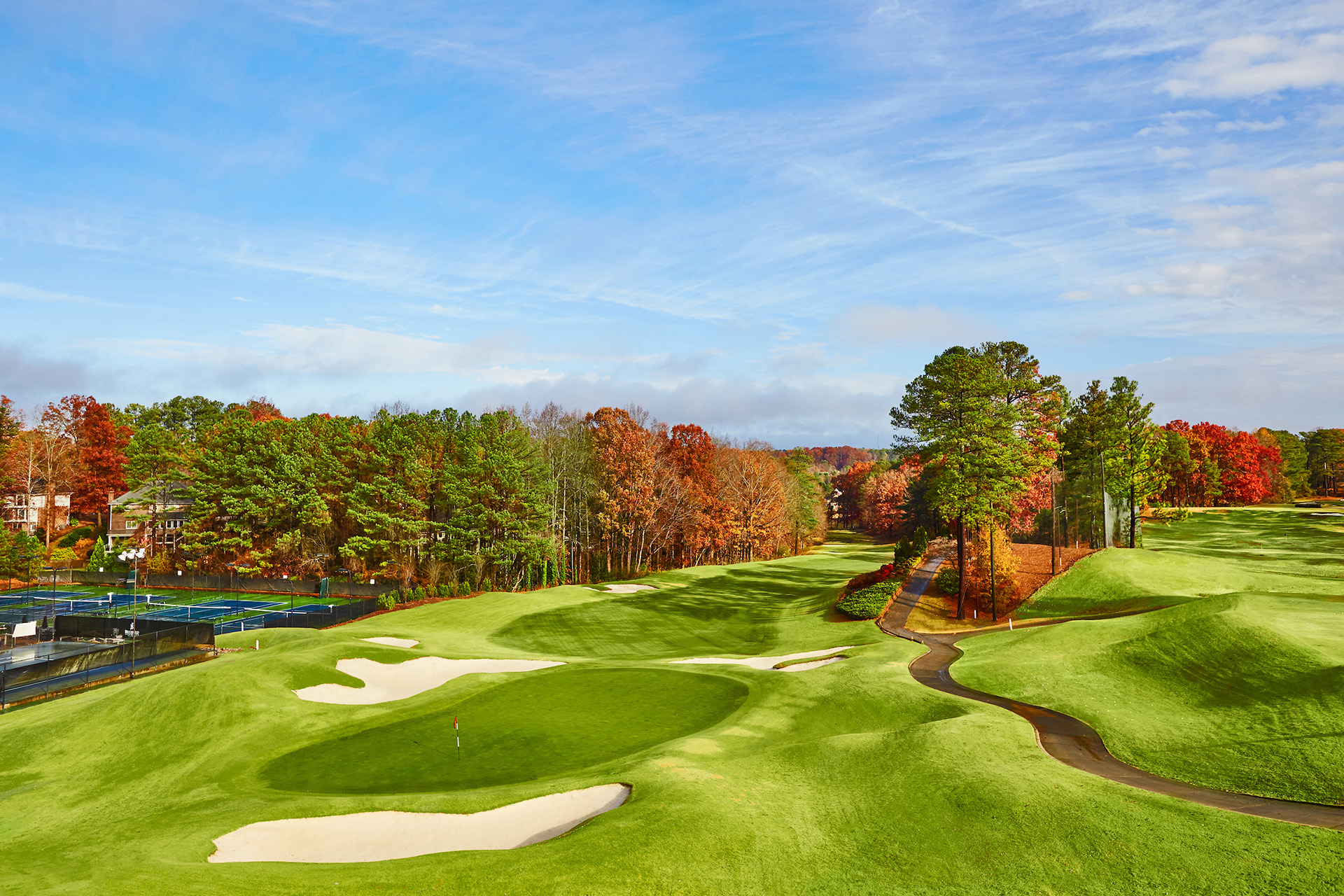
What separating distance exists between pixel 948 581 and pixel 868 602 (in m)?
6.55

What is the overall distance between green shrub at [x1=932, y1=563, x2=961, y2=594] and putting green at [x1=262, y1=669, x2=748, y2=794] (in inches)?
871

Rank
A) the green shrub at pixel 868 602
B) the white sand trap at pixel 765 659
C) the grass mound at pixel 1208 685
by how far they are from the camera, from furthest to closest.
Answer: the green shrub at pixel 868 602 < the white sand trap at pixel 765 659 < the grass mound at pixel 1208 685

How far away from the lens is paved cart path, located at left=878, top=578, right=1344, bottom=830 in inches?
468

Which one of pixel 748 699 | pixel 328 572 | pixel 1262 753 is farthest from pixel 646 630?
pixel 328 572

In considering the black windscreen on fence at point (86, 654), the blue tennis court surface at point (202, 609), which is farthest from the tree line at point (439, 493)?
the black windscreen on fence at point (86, 654)

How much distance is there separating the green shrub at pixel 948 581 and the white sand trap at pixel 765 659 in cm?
1235

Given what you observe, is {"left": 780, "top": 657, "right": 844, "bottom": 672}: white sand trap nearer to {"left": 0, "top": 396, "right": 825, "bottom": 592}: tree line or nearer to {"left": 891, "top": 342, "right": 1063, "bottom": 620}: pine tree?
{"left": 891, "top": 342, "right": 1063, "bottom": 620}: pine tree

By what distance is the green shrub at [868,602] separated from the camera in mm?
39219

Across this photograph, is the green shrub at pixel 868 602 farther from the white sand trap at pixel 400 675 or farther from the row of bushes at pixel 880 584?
the white sand trap at pixel 400 675

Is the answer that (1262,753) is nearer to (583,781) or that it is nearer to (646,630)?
(583,781)

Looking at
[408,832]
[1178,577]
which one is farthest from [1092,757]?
[1178,577]

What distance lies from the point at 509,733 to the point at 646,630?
69.0 ft

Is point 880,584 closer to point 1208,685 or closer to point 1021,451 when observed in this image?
point 1021,451

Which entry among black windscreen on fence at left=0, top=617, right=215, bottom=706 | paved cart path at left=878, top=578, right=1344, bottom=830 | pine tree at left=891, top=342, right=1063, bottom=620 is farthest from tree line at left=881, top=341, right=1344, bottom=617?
black windscreen on fence at left=0, top=617, right=215, bottom=706
